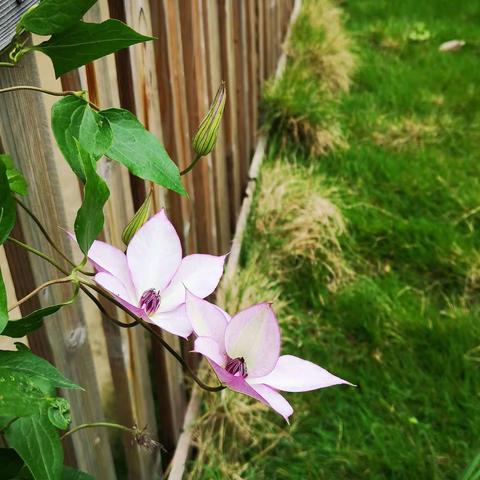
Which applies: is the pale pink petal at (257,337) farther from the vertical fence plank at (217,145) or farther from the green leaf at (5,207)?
the vertical fence plank at (217,145)

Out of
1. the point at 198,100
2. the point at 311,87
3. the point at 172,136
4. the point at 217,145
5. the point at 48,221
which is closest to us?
the point at 48,221

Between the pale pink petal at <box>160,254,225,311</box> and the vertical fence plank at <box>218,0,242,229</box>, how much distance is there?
5.18 ft

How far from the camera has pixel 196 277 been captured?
0.61 m

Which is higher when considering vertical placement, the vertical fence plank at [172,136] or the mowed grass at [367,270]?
the vertical fence plank at [172,136]

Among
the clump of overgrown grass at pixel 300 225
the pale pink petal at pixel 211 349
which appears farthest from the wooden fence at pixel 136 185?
the pale pink petal at pixel 211 349

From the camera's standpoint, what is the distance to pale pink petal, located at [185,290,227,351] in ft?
1.69

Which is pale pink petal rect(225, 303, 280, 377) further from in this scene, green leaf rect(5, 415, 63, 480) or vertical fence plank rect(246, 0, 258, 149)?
vertical fence plank rect(246, 0, 258, 149)

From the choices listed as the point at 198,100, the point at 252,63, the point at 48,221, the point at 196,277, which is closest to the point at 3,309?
the point at 196,277

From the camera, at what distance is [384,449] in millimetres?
1786

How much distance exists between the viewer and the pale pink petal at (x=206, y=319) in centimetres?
52

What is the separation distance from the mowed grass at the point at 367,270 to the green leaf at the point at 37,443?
0.83 meters

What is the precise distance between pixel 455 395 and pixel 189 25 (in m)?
1.20

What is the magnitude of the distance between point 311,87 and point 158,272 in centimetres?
290

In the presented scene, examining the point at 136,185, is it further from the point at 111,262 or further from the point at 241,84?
the point at 241,84
